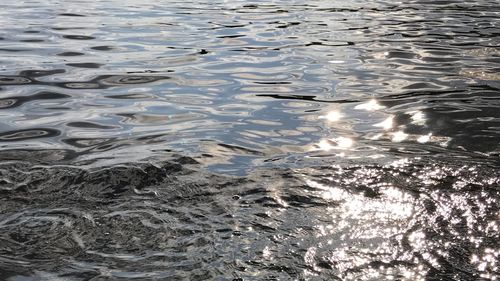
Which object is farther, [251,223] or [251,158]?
[251,158]

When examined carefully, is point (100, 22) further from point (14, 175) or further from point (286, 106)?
point (14, 175)

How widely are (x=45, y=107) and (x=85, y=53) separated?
3086 mm

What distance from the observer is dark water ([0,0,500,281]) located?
2895 mm

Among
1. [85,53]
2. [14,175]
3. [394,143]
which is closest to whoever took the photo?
[14,175]

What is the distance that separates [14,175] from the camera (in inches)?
160

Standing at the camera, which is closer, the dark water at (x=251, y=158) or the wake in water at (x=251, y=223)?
the wake in water at (x=251, y=223)

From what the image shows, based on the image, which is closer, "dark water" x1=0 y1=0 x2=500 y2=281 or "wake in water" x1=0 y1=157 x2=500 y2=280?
"wake in water" x1=0 y1=157 x2=500 y2=280

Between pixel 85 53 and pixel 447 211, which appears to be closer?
pixel 447 211

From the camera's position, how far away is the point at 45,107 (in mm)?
6230

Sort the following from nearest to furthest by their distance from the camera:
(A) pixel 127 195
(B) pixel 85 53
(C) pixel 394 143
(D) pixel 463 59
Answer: (A) pixel 127 195
(C) pixel 394 143
(D) pixel 463 59
(B) pixel 85 53

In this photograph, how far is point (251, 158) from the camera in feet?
15.0

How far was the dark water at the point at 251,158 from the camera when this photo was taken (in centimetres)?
289

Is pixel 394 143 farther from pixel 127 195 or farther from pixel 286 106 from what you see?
pixel 127 195

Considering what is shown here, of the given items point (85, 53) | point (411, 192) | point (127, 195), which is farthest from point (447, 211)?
point (85, 53)
